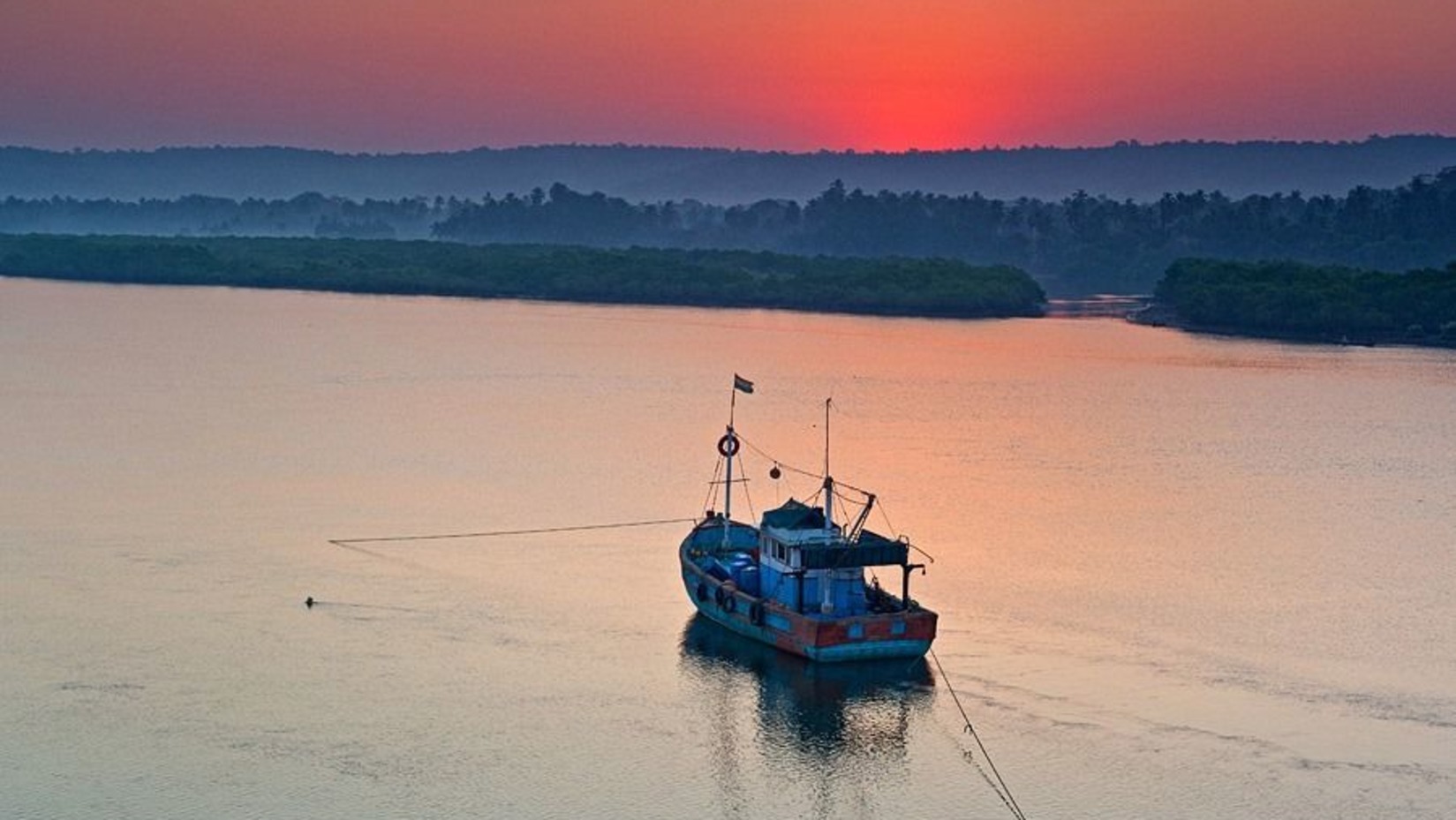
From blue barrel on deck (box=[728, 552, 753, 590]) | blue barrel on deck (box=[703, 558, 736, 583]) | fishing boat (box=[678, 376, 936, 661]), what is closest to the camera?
fishing boat (box=[678, 376, 936, 661])

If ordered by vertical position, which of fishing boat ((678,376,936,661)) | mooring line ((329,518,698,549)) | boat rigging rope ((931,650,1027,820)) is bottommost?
boat rigging rope ((931,650,1027,820))

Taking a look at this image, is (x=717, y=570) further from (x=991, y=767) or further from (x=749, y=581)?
(x=991, y=767)

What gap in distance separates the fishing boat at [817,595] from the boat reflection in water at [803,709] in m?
0.31

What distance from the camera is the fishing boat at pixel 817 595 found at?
30.5 metres

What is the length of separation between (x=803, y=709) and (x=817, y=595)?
307 cm

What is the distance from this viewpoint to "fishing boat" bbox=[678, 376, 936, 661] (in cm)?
3047

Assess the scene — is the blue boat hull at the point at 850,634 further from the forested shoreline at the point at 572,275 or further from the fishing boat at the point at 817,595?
the forested shoreline at the point at 572,275

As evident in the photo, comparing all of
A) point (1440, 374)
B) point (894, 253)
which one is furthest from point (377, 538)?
point (894, 253)

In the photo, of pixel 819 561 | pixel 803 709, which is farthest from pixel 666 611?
pixel 803 709

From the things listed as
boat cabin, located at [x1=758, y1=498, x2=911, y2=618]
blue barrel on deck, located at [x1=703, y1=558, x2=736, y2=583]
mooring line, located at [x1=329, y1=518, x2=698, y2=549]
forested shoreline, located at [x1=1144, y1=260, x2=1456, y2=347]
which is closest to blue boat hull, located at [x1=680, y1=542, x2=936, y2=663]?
boat cabin, located at [x1=758, y1=498, x2=911, y2=618]

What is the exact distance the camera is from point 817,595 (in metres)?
31.6

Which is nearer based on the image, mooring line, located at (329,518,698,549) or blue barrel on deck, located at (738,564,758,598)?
blue barrel on deck, located at (738,564,758,598)

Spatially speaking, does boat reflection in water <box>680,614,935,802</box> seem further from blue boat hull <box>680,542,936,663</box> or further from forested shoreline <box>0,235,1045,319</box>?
forested shoreline <box>0,235,1045,319</box>

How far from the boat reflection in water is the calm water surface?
0.28 feet
